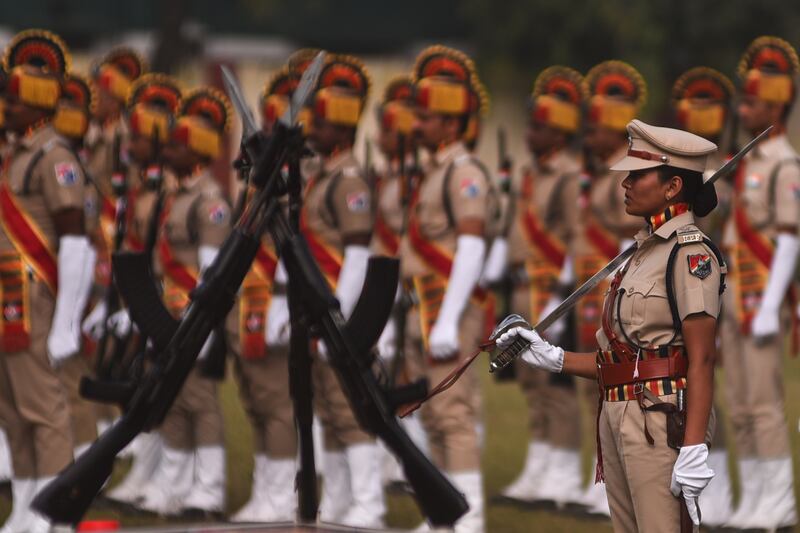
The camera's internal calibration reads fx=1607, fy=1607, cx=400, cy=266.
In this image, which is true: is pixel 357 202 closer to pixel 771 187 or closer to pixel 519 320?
pixel 771 187

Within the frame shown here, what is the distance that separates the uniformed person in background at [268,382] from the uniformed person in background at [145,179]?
0.77m

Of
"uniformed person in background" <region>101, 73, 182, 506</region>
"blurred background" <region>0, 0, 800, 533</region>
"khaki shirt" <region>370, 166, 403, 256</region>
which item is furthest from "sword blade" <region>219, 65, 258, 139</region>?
"blurred background" <region>0, 0, 800, 533</region>

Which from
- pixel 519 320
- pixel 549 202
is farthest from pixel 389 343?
pixel 519 320

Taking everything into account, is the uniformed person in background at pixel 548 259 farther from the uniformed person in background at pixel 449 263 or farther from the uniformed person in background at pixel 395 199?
the uniformed person in background at pixel 449 263

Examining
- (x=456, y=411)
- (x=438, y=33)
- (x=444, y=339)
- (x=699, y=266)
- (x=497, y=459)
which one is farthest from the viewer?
(x=438, y=33)

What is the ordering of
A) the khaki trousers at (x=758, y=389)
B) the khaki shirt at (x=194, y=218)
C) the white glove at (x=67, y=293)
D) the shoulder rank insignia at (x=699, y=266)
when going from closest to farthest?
the shoulder rank insignia at (x=699, y=266), the white glove at (x=67, y=293), the khaki trousers at (x=758, y=389), the khaki shirt at (x=194, y=218)

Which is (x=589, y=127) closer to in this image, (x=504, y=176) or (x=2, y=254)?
(x=504, y=176)

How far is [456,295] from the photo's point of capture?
309 inches

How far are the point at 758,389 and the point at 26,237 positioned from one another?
147 inches

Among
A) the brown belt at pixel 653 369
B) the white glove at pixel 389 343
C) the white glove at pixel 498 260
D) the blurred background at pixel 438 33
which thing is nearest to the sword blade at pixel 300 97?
the brown belt at pixel 653 369

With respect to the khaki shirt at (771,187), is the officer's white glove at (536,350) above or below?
below

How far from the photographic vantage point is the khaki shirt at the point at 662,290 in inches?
198

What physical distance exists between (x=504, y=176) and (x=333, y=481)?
266cm

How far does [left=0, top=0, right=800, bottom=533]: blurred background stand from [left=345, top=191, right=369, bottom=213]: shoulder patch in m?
13.2
